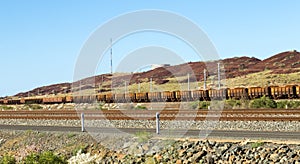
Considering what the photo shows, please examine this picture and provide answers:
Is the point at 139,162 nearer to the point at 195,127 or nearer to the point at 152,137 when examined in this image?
the point at 152,137

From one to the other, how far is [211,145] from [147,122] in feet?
32.0

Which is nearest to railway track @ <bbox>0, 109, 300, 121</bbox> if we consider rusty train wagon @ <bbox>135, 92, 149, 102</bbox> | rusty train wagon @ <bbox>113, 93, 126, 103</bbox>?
rusty train wagon @ <bbox>135, 92, 149, 102</bbox>

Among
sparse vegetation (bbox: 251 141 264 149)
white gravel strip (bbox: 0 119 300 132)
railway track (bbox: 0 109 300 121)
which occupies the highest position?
railway track (bbox: 0 109 300 121)

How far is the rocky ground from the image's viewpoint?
1341 centimetres

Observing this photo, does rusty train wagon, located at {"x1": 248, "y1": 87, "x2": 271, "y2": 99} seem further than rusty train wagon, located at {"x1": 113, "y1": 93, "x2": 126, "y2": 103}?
No

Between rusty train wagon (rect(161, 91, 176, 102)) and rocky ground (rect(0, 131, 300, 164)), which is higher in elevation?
rusty train wagon (rect(161, 91, 176, 102))

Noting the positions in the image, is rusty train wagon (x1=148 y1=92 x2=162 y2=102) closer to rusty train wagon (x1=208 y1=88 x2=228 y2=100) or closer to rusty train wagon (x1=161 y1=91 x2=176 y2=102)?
rusty train wagon (x1=161 y1=91 x2=176 y2=102)

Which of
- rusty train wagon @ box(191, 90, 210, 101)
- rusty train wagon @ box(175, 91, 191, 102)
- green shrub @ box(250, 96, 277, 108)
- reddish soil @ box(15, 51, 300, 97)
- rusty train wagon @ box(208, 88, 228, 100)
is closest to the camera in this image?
green shrub @ box(250, 96, 277, 108)

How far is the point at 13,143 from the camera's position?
21.4 m

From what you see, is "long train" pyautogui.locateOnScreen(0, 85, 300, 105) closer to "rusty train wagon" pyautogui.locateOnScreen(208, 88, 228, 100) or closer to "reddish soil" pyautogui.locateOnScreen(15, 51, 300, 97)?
"rusty train wagon" pyautogui.locateOnScreen(208, 88, 228, 100)

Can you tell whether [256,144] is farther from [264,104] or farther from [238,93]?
[238,93]

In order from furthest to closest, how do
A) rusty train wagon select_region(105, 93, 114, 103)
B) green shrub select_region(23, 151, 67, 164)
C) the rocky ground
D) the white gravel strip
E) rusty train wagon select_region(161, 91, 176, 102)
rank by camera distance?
rusty train wagon select_region(105, 93, 114, 103), rusty train wagon select_region(161, 91, 176, 102), the white gravel strip, the rocky ground, green shrub select_region(23, 151, 67, 164)

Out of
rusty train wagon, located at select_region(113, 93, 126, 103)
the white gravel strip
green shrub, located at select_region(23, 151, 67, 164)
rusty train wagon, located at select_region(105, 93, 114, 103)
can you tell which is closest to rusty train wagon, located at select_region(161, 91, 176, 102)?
rusty train wagon, located at select_region(113, 93, 126, 103)

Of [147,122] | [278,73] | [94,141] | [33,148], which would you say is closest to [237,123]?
[147,122]
